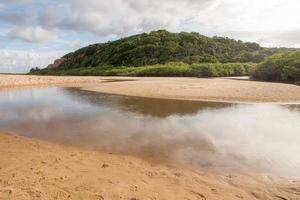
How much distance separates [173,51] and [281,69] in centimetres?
5357

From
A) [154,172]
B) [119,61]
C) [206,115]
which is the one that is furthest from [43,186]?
[119,61]

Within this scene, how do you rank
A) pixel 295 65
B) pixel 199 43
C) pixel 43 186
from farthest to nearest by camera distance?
pixel 199 43, pixel 295 65, pixel 43 186

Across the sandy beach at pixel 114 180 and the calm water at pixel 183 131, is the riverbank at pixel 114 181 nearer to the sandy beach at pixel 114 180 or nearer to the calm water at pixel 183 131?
the sandy beach at pixel 114 180

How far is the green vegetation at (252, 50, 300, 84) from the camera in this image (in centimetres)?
3691

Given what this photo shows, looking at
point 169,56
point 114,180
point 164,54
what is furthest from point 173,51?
point 114,180

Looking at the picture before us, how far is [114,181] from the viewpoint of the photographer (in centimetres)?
567

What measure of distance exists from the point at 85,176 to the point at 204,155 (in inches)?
132

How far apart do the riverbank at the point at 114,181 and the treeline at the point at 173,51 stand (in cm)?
7593

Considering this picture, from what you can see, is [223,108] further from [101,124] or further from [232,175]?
[232,175]

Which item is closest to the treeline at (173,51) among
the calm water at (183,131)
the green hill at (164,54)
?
the green hill at (164,54)

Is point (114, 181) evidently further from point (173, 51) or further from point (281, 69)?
point (173, 51)

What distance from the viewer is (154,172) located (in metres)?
6.34

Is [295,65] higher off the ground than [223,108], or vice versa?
[295,65]

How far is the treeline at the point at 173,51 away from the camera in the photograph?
84.0 m
